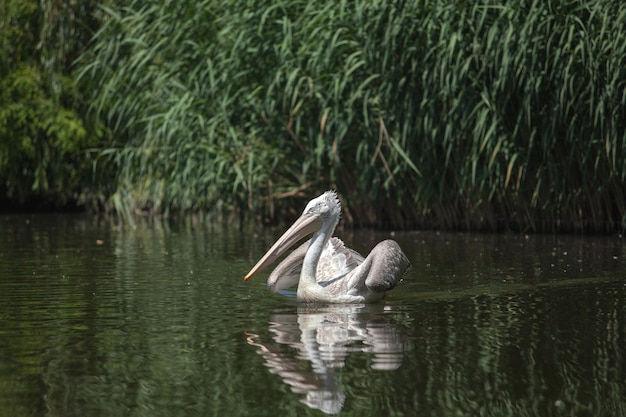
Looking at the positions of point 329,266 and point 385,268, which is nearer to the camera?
point 385,268

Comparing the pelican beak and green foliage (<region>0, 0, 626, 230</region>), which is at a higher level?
green foliage (<region>0, 0, 626, 230</region>)

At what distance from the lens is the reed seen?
41.3ft

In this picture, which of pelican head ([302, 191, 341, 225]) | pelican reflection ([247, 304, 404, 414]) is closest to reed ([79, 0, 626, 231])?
pelican head ([302, 191, 341, 225])

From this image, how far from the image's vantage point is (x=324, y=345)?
6.50 m

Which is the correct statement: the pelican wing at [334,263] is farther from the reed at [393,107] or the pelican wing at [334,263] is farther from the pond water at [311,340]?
the reed at [393,107]

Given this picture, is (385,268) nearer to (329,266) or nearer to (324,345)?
(329,266)

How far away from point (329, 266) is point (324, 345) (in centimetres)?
245

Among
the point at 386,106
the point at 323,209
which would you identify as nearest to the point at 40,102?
the point at 386,106

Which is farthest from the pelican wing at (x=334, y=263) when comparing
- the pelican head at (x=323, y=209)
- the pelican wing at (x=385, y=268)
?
the pelican wing at (x=385, y=268)

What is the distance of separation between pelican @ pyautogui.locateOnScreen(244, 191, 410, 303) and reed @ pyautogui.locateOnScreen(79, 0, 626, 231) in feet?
13.6

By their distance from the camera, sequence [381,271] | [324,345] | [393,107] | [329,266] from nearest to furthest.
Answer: [324,345], [381,271], [329,266], [393,107]

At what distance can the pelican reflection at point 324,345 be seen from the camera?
5410mm

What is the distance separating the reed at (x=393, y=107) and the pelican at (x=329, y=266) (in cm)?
416

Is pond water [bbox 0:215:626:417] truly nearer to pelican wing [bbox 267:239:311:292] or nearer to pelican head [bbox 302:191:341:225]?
pelican wing [bbox 267:239:311:292]
